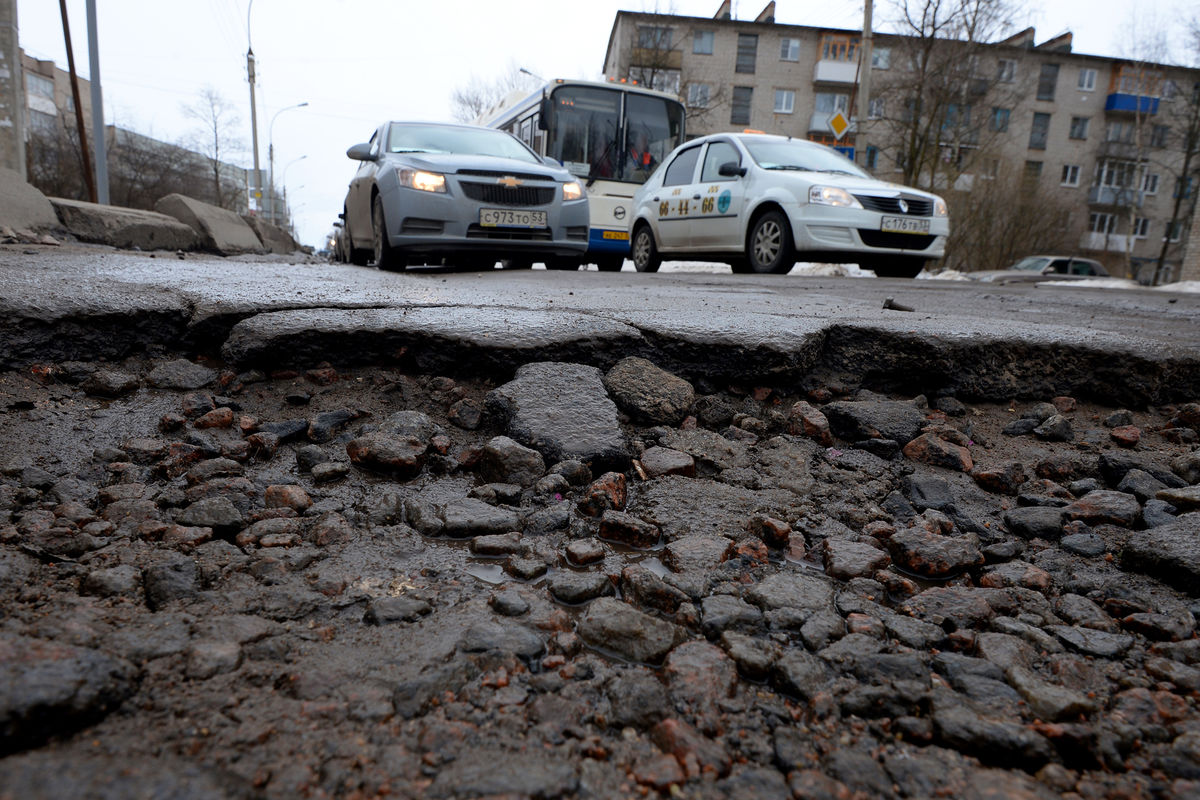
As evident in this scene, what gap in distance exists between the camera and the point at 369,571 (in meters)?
1.38

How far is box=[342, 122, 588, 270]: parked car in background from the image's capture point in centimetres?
610

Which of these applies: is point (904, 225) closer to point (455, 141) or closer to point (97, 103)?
point (455, 141)

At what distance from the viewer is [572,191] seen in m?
6.89

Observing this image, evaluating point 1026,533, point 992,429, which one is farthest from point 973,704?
point 992,429

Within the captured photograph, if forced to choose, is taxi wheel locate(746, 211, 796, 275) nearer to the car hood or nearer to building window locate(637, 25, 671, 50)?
the car hood

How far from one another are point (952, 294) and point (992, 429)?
12.0ft

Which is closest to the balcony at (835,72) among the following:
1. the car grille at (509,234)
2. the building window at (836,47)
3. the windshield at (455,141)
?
the building window at (836,47)

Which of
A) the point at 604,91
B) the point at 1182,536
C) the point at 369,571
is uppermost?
the point at 604,91

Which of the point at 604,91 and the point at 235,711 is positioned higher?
the point at 604,91

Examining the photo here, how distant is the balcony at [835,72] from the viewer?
129 feet

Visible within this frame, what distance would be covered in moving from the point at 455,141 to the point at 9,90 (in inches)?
525

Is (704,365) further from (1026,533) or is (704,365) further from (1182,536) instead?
(1182,536)

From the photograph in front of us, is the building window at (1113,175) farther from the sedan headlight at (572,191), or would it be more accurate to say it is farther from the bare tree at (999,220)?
the sedan headlight at (572,191)

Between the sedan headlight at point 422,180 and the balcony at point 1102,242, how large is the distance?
151ft
